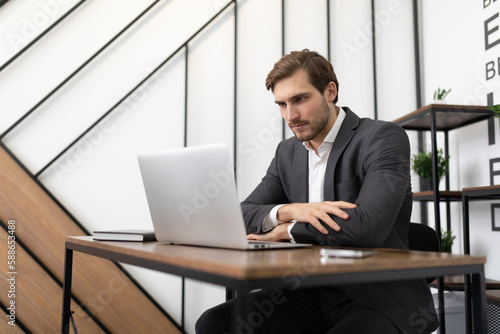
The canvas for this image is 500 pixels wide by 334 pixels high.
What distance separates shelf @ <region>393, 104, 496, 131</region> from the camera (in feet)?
7.85

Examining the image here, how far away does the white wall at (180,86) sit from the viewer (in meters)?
2.61

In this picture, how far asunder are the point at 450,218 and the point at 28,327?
2.46 meters

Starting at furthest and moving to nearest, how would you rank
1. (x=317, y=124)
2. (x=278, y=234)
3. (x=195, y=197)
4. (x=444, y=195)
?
(x=444, y=195) → (x=317, y=124) → (x=278, y=234) → (x=195, y=197)

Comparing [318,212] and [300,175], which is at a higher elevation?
[300,175]

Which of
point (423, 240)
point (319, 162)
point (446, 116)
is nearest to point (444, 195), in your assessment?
point (446, 116)

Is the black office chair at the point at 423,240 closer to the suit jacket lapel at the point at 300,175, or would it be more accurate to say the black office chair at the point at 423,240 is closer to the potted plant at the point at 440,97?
the suit jacket lapel at the point at 300,175

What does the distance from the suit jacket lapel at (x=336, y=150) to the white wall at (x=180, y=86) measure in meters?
1.36

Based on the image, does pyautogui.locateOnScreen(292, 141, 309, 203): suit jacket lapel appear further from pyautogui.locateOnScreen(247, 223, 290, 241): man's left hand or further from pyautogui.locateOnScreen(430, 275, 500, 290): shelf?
pyautogui.locateOnScreen(430, 275, 500, 290): shelf

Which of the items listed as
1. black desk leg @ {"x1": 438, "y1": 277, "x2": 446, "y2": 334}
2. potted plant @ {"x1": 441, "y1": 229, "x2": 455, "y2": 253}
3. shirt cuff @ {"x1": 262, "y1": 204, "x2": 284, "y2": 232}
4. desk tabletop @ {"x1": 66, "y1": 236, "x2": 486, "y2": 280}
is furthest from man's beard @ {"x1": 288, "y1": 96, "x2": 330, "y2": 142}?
potted plant @ {"x1": 441, "y1": 229, "x2": 455, "y2": 253}

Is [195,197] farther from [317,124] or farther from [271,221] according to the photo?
[317,124]

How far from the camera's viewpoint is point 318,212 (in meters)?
1.25

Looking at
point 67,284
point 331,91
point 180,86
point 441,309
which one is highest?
point 180,86

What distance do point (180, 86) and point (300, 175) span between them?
4.87ft

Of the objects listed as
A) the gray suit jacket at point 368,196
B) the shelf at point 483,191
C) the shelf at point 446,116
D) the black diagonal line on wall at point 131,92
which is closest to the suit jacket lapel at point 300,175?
the gray suit jacket at point 368,196
